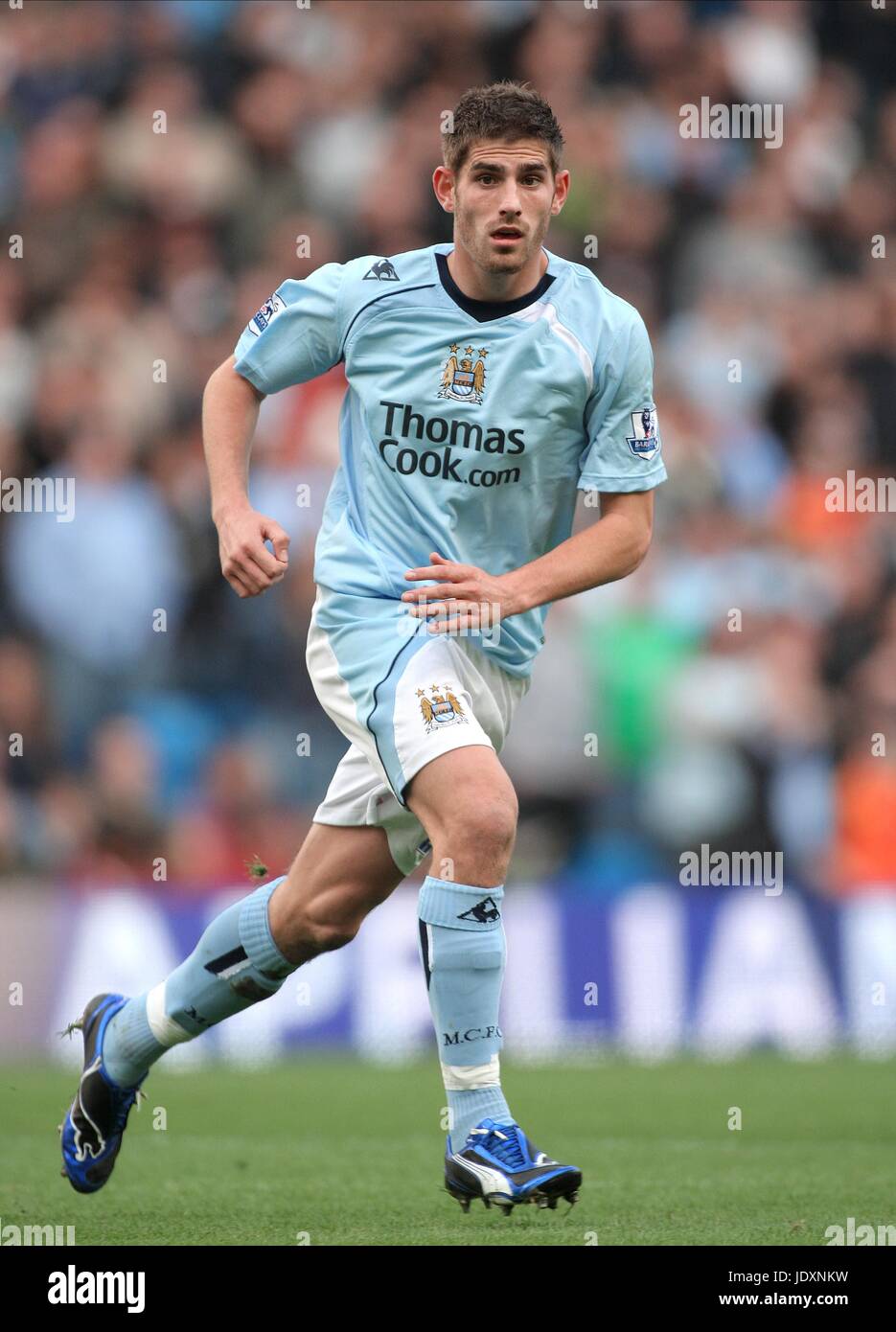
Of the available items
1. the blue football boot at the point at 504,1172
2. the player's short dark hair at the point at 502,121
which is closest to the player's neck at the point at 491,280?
the player's short dark hair at the point at 502,121

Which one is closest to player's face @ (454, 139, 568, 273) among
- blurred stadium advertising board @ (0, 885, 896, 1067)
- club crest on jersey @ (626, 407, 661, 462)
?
club crest on jersey @ (626, 407, 661, 462)

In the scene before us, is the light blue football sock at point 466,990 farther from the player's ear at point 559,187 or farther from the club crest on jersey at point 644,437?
the player's ear at point 559,187

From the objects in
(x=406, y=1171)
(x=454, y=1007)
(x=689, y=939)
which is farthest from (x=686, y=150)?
(x=454, y=1007)

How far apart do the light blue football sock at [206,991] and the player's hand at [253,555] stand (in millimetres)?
1000

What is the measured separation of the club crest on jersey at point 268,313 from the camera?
572cm

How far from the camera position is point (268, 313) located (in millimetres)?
5754

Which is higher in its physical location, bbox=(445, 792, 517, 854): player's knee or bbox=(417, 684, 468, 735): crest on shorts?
bbox=(417, 684, 468, 735): crest on shorts

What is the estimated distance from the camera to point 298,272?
12.6 m

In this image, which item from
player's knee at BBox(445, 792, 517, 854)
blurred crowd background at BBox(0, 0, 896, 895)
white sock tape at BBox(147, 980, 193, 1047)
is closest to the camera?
player's knee at BBox(445, 792, 517, 854)

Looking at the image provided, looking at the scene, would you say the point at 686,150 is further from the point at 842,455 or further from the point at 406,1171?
Result: the point at 406,1171

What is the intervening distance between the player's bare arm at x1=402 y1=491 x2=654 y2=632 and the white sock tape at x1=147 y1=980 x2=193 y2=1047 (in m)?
1.41

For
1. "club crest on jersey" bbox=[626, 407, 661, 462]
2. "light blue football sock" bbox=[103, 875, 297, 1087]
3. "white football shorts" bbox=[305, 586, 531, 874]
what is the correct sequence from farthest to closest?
1. "light blue football sock" bbox=[103, 875, 297, 1087]
2. "club crest on jersey" bbox=[626, 407, 661, 462]
3. "white football shorts" bbox=[305, 586, 531, 874]

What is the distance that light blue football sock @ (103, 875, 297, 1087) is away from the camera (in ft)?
19.2

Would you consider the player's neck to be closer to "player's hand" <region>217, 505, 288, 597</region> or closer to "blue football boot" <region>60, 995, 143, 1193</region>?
"player's hand" <region>217, 505, 288, 597</region>
